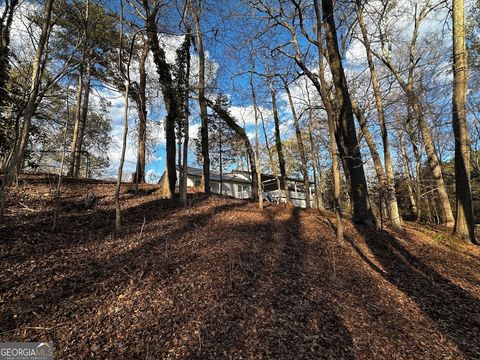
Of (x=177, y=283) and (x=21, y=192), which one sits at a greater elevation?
(x=21, y=192)

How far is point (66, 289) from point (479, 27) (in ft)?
54.2

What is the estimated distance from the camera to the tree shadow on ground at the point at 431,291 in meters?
3.58

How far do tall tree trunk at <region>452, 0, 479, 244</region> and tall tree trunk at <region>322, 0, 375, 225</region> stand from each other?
2.48m

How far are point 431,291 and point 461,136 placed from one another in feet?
17.6

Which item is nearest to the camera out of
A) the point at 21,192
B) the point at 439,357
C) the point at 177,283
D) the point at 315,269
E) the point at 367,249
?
the point at 439,357

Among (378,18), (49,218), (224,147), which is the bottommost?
(49,218)

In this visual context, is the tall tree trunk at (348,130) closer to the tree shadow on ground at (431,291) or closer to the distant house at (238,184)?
the tree shadow on ground at (431,291)

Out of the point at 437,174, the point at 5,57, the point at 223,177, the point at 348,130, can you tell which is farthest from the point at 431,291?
the point at 223,177

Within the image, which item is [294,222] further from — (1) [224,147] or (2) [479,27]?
(1) [224,147]

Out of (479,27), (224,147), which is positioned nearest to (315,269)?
(479,27)

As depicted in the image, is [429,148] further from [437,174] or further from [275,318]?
[275,318]

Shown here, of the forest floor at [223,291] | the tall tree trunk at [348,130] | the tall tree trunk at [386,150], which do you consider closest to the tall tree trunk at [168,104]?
the forest floor at [223,291]

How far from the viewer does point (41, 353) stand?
8.79ft

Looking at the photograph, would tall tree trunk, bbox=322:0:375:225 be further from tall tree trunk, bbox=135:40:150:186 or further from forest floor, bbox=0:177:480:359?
tall tree trunk, bbox=135:40:150:186
